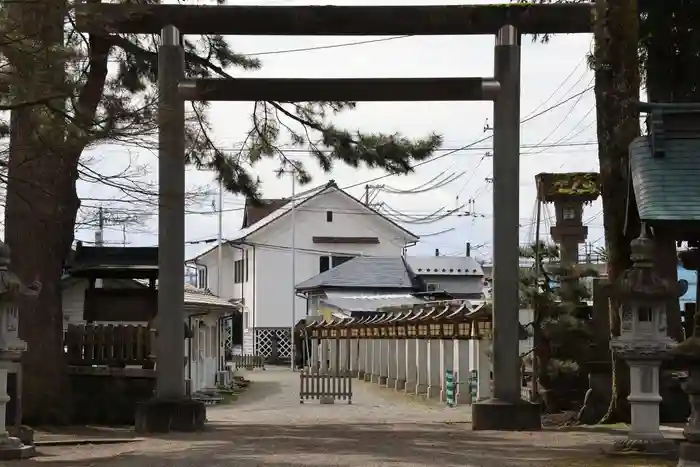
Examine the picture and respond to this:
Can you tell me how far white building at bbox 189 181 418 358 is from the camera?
62938 mm

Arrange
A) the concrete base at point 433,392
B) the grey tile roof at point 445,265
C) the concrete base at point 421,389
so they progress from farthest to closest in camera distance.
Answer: the grey tile roof at point 445,265
the concrete base at point 421,389
the concrete base at point 433,392

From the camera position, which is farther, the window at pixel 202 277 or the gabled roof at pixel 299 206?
the window at pixel 202 277

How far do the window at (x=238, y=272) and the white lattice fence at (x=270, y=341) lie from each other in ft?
13.5

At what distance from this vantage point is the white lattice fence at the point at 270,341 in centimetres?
6356

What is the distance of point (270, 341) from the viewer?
6394 cm

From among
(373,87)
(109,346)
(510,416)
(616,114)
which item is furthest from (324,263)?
(616,114)

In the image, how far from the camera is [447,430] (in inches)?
650

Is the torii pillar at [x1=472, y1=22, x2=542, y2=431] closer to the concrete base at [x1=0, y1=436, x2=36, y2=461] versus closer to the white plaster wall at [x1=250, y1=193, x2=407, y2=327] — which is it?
the concrete base at [x1=0, y1=436, x2=36, y2=461]

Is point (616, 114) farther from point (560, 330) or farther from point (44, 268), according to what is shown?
point (44, 268)

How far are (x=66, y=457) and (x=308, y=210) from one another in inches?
2037

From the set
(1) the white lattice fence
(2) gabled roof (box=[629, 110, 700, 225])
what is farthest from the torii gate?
(1) the white lattice fence

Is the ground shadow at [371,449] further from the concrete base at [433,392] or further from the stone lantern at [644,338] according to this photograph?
the concrete base at [433,392]

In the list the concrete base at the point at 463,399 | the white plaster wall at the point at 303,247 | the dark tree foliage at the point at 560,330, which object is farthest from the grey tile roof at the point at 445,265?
the dark tree foliage at the point at 560,330

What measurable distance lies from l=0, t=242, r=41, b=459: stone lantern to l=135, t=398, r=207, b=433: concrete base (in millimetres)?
3649
